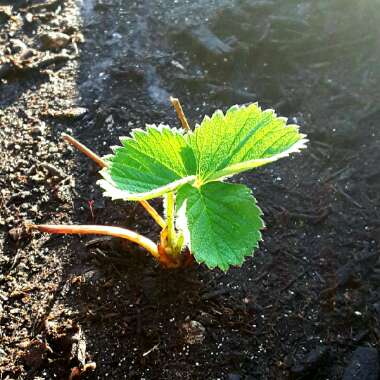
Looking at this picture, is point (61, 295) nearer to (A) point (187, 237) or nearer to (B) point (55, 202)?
(B) point (55, 202)

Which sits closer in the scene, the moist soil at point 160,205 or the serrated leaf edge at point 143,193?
the serrated leaf edge at point 143,193

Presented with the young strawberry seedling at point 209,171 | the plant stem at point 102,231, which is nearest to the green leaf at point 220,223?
the young strawberry seedling at point 209,171

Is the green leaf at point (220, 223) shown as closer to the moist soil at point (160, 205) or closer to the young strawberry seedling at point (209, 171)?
the young strawberry seedling at point (209, 171)

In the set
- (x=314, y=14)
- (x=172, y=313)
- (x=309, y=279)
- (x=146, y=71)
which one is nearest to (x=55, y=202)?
(x=172, y=313)

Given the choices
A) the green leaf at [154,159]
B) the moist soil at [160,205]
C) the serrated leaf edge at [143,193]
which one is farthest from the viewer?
the moist soil at [160,205]

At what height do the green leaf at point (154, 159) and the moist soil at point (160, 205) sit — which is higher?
the green leaf at point (154, 159)

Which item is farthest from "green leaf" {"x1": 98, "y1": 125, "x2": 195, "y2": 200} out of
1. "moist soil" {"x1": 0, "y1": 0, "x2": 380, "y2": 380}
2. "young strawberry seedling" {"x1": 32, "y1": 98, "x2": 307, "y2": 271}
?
"moist soil" {"x1": 0, "y1": 0, "x2": 380, "y2": 380}
